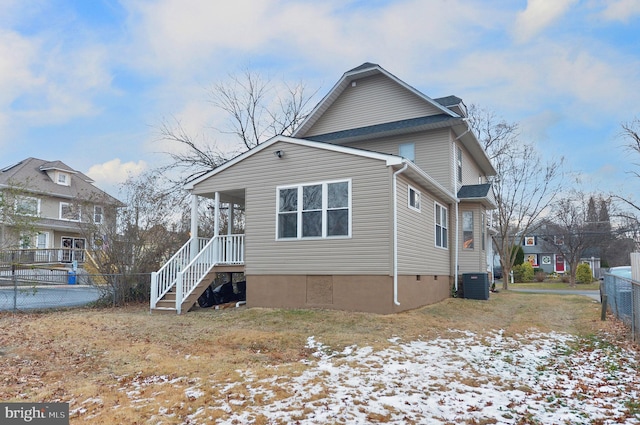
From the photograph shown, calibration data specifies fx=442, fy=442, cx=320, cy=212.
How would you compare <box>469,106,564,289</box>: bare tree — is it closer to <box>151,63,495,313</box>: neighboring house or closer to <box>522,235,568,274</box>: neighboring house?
<box>151,63,495,313</box>: neighboring house

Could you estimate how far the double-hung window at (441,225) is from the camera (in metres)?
14.4

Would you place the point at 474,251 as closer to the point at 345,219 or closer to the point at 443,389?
the point at 345,219

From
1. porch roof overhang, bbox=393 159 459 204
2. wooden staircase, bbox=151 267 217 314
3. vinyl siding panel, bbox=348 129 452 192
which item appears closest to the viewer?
porch roof overhang, bbox=393 159 459 204

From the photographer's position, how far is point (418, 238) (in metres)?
12.2

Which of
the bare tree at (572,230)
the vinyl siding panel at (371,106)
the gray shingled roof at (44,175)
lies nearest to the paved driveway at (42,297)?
the vinyl siding panel at (371,106)

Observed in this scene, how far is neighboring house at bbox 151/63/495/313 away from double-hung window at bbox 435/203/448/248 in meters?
0.03

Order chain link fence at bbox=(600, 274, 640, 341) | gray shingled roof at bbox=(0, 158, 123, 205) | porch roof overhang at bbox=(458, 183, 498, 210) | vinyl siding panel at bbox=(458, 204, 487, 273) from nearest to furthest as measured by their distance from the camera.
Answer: chain link fence at bbox=(600, 274, 640, 341)
porch roof overhang at bbox=(458, 183, 498, 210)
vinyl siding panel at bbox=(458, 204, 487, 273)
gray shingled roof at bbox=(0, 158, 123, 205)

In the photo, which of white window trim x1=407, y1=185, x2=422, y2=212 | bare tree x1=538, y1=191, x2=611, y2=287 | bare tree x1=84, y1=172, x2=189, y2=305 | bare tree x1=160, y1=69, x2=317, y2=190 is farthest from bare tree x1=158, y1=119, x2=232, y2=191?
bare tree x1=538, y1=191, x2=611, y2=287

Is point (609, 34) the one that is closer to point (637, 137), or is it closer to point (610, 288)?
point (610, 288)

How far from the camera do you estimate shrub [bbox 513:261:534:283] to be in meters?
36.6

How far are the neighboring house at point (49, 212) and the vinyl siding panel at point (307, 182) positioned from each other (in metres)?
3.61

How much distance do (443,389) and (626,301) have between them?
23.4ft

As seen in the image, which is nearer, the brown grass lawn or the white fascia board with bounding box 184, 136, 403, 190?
the brown grass lawn

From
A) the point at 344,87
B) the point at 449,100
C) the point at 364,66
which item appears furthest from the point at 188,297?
the point at 449,100
